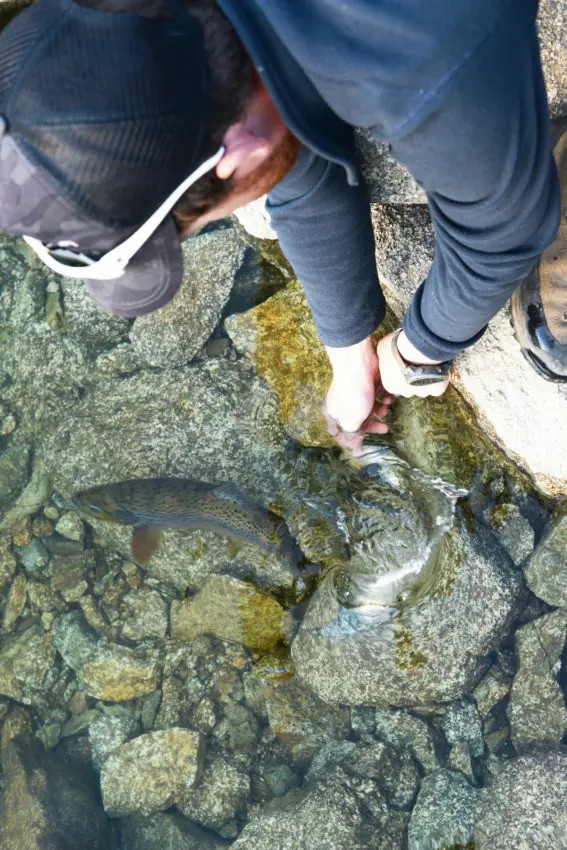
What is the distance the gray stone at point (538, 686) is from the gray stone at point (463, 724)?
168 millimetres

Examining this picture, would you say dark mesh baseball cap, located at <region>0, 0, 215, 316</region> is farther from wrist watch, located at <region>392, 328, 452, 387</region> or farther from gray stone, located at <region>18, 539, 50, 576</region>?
gray stone, located at <region>18, 539, 50, 576</region>

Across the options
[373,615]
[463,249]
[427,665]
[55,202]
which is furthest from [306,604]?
[55,202]

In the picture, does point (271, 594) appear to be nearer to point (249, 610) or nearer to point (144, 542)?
point (249, 610)

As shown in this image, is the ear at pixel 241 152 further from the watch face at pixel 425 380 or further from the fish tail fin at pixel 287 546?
the fish tail fin at pixel 287 546

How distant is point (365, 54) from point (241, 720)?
3.41 metres

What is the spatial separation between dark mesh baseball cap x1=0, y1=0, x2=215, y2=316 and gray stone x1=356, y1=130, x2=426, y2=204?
3.70 feet

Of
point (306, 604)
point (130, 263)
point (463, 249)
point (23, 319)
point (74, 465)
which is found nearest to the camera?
point (130, 263)

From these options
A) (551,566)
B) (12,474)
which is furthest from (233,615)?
(12,474)

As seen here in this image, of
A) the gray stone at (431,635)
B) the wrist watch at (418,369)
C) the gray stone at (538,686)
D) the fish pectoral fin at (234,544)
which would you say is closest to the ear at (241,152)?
the wrist watch at (418,369)

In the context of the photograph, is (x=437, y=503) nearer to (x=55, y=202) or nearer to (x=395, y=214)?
(x=395, y=214)

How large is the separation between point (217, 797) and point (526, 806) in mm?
1597

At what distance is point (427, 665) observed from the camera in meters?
3.09

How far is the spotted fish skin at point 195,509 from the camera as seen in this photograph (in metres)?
3.48

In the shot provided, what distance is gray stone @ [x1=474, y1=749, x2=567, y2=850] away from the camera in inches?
109
